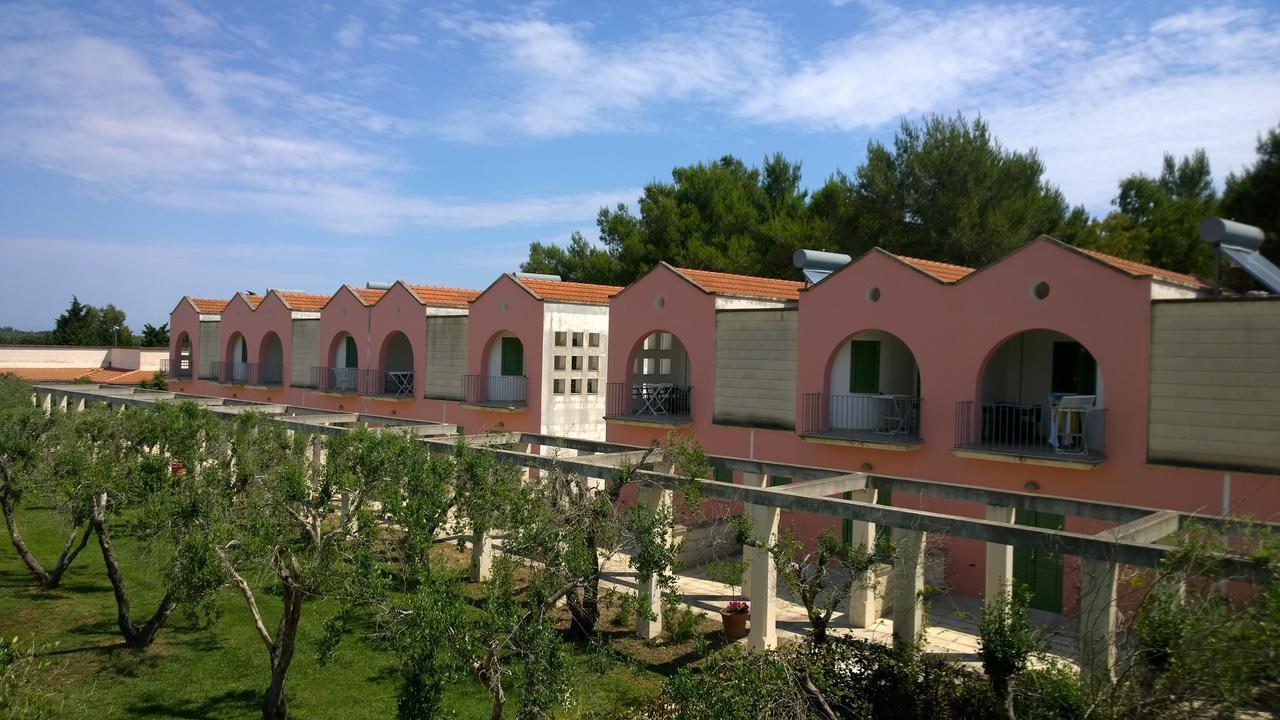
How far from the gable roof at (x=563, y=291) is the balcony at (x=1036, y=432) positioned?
1160 centimetres

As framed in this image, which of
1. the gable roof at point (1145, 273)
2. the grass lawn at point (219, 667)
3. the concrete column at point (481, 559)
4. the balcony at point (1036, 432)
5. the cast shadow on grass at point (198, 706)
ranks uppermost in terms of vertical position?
the gable roof at point (1145, 273)

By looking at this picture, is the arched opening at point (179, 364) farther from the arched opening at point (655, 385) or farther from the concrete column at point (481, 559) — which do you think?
the concrete column at point (481, 559)

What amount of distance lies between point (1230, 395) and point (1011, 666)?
8.63m

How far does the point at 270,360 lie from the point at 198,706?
2879 centimetres

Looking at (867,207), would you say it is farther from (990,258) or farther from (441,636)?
(441,636)

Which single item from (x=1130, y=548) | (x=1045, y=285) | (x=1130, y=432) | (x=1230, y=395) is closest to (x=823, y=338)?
(x=1045, y=285)

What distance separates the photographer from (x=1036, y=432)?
748 inches

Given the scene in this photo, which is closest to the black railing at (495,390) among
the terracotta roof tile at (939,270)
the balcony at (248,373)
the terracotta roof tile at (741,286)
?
the terracotta roof tile at (741,286)

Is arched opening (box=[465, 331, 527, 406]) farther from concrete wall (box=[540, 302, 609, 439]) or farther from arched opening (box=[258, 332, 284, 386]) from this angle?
arched opening (box=[258, 332, 284, 386])

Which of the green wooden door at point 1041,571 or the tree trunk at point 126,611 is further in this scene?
the green wooden door at point 1041,571

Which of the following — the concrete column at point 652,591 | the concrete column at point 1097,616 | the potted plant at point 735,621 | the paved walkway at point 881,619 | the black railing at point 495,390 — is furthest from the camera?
the black railing at point 495,390

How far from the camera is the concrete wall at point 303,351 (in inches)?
1390

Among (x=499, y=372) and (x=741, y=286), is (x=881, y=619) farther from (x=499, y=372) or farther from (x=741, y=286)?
(x=499, y=372)

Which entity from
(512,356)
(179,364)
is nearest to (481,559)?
(512,356)
